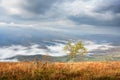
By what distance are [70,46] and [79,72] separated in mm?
66767

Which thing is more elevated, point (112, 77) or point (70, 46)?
point (70, 46)

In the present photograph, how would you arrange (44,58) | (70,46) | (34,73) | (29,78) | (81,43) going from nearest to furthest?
1. (29,78)
2. (34,73)
3. (44,58)
4. (70,46)
5. (81,43)

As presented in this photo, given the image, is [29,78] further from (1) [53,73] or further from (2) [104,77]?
(2) [104,77]

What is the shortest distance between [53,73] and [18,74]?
158cm

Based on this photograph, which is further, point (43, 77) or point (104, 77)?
point (104, 77)

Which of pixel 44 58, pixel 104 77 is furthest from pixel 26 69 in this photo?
pixel 104 77

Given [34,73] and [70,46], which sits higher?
[70,46]

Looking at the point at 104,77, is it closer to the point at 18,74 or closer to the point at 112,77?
the point at 112,77

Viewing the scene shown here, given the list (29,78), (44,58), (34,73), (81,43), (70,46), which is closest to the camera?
(29,78)

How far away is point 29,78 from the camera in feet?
42.4

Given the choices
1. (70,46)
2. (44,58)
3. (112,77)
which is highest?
(70,46)

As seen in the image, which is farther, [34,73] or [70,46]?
[70,46]

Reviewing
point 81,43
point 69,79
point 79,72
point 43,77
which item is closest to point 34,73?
point 43,77

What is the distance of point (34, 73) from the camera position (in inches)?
542
